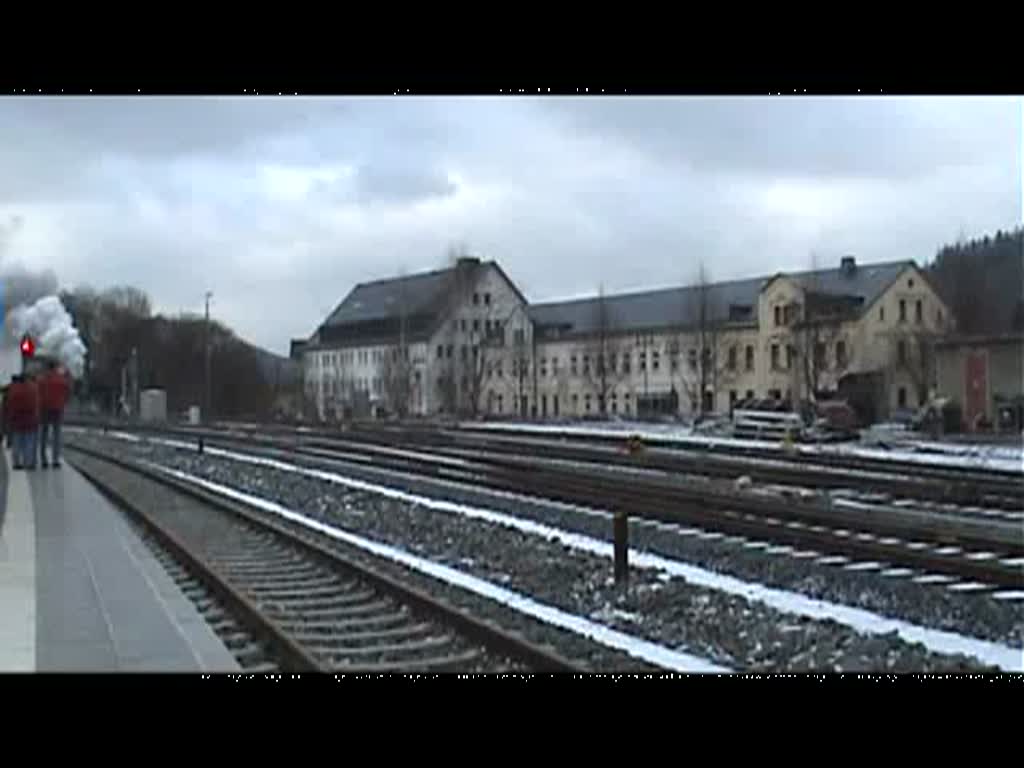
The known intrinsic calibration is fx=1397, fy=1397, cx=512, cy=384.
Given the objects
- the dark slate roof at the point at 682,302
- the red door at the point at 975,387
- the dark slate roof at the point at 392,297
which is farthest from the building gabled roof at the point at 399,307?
the red door at the point at 975,387

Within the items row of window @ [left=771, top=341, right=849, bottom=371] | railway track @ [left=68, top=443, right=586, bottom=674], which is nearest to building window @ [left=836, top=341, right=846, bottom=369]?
row of window @ [left=771, top=341, right=849, bottom=371]

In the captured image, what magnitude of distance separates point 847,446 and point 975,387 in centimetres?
1058

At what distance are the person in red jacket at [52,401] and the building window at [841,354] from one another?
2094 centimetres

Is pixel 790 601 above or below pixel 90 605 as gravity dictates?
below

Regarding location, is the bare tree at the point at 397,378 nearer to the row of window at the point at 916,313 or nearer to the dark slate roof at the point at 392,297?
the dark slate roof at the point at 392,297

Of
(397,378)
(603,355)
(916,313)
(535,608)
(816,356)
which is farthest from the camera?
(816,356)

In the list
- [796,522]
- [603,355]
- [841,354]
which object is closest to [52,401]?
[603,355]

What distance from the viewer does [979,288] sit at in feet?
115

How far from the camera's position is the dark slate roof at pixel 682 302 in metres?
23.6

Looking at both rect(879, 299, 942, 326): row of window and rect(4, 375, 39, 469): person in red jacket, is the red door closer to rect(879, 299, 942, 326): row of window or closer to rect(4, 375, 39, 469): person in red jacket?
rect(879, 299, 942, 326): row of window

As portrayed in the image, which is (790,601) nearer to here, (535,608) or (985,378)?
(535,608)

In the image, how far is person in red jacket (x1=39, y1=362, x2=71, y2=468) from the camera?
27719 millimetres
